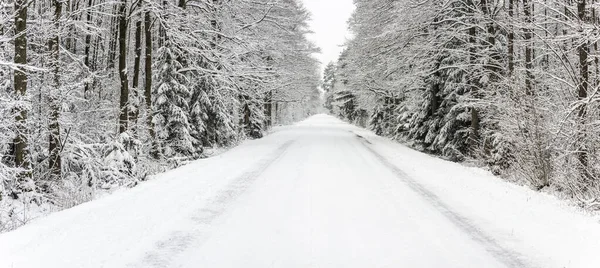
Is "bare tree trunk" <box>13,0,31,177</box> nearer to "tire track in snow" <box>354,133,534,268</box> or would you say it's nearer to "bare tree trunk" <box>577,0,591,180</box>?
"tire track in snow" <box>354,133,534,268</box>

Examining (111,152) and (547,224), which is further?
(111,152)

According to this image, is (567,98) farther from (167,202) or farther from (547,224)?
(167,202)

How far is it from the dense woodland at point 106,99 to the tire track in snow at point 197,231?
3.02 m

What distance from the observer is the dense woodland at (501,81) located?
8508 mm

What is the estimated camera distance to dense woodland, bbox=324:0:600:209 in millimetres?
8508

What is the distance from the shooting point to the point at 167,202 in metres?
6.54

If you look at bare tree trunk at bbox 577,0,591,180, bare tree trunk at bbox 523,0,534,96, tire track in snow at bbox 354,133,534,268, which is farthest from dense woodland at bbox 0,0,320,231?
bare tree trunk at bbox 577,0,591,180

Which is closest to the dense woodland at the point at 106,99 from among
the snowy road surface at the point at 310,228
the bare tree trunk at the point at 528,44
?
the snowy road surface at the point at 310,228

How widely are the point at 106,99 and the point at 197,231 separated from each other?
1405cm

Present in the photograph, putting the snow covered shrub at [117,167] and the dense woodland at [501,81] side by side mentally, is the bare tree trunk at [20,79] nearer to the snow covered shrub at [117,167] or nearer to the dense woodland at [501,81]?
the snow covered shrub at [117,167]

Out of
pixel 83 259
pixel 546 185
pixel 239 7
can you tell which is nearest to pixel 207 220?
pixel 83 259

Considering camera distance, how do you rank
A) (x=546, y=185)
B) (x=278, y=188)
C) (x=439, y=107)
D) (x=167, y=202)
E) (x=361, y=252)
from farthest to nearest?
1. (x=439, y=107)
2. (x=546, y=185)
3. (x=278, y=188)
4. (x=167, y=202)
5. (x=361, y=252)

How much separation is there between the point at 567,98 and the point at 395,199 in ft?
20.6

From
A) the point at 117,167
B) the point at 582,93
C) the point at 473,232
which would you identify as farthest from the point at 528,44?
the point at 117,167
